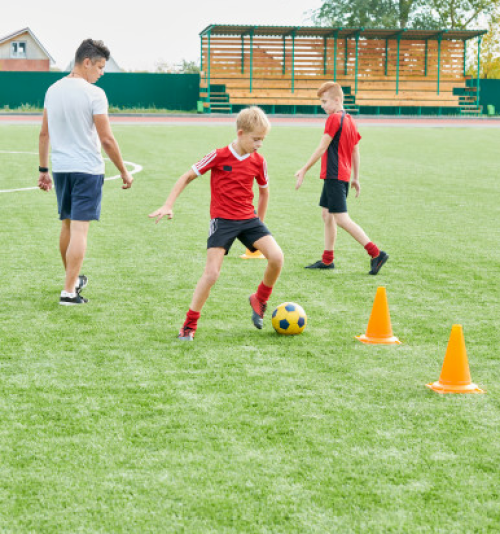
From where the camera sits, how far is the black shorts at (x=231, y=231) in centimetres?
591

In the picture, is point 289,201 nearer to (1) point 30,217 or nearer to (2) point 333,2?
(1) point 30,217

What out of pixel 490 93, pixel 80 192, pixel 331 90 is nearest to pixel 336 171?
pixel 331 90

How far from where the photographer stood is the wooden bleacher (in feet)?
159

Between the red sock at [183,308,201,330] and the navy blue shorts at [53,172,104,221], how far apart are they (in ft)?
4.75

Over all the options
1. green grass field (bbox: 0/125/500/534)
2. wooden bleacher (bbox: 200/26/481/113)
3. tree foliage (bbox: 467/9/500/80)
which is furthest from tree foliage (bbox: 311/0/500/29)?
green grass field (bbox: 0/125/500/534)

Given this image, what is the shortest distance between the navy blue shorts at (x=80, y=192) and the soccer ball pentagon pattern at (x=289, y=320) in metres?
1.80

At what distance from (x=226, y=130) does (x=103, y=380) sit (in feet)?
90.3

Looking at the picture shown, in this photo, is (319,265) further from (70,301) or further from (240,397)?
(240,397)

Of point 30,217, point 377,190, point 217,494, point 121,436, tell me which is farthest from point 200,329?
point 377,190

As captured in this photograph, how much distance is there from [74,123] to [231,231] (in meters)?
1.68

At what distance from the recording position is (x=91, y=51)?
6449mm

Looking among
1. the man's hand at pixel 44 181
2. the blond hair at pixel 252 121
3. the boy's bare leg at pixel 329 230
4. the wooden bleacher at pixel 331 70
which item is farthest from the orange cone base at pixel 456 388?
the wooden bleacher at pixel 331 70

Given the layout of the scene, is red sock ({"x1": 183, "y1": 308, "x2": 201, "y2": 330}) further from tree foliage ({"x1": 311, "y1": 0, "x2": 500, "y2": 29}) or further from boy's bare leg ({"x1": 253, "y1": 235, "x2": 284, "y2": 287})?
tree foliage ({"x1": 311, "y1": 0, "x2": 500, "y2": 29})

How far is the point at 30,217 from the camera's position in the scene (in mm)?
11086
